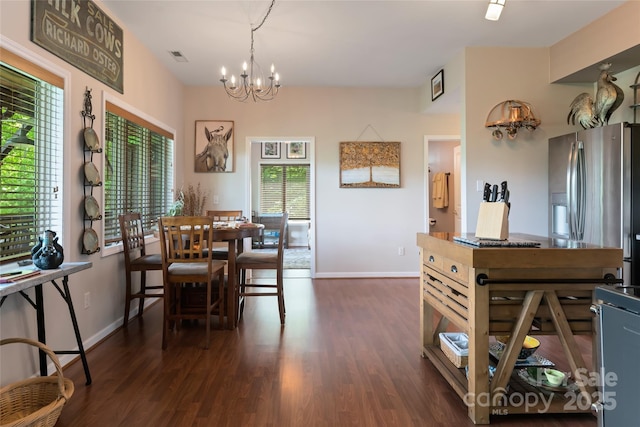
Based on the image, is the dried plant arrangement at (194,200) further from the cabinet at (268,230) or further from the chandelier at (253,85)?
the cabinet at (268,230)

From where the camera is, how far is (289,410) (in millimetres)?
1881

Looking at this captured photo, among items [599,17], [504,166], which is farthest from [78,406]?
[599,17]

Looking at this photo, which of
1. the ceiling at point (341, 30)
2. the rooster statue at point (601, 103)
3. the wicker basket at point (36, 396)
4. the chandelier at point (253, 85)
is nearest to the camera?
the wicker basket at point (36, 396)

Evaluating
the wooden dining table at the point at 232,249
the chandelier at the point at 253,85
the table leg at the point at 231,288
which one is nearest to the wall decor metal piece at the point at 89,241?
Answer: the wooden dining table at the point at 232,249

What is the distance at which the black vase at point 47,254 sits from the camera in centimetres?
195

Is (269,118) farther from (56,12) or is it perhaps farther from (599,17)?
(599,17)

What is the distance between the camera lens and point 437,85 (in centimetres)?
449

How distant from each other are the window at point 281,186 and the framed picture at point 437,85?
4499 millimetres

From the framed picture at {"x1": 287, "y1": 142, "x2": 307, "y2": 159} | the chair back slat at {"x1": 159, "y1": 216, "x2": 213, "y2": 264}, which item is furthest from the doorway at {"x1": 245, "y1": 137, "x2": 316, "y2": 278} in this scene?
the chair back slat at {"x1": 159, "y1": 216, "x2": 213, "y2": 264}

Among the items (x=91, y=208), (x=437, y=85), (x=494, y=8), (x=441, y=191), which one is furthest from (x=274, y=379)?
(x=441, y=191)

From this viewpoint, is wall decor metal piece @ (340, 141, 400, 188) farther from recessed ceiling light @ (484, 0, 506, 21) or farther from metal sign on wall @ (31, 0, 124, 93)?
metal sign on wall @ (31, 0, 124, 93)

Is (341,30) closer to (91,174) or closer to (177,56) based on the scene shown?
(177,56)

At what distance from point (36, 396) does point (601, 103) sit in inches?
178

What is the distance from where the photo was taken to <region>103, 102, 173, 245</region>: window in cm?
312
